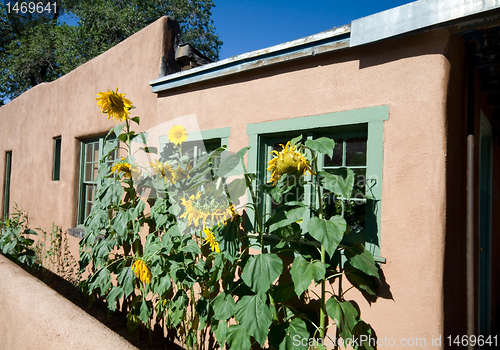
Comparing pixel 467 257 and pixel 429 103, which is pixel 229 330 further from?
pixel 429 103

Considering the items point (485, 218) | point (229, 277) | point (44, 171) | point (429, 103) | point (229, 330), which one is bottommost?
point (229, 330)

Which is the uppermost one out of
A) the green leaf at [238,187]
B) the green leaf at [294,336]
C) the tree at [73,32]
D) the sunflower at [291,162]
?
the tree at [73,32]

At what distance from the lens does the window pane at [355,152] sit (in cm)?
241

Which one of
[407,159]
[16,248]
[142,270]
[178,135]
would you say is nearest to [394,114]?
[407,159]

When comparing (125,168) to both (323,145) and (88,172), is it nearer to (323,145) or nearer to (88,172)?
(323,145)

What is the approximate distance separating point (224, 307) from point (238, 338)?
232mm

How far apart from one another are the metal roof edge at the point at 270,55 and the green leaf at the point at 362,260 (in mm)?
1459

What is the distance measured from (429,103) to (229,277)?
180 cm

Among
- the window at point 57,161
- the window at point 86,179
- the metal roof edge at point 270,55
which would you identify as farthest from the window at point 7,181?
the metal roof edge at point 270,55

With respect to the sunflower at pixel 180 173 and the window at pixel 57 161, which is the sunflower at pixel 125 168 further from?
the window at pixel 57 161

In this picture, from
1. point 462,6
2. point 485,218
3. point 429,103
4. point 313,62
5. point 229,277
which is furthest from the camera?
point 485,218

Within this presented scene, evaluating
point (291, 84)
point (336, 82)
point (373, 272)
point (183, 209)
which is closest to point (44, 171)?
point (183, 209)

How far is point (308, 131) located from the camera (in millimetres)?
2615

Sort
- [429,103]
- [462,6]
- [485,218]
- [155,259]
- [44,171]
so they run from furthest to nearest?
[44,171] < [485,218] < [155,259] < [429,103] < [462,6]
